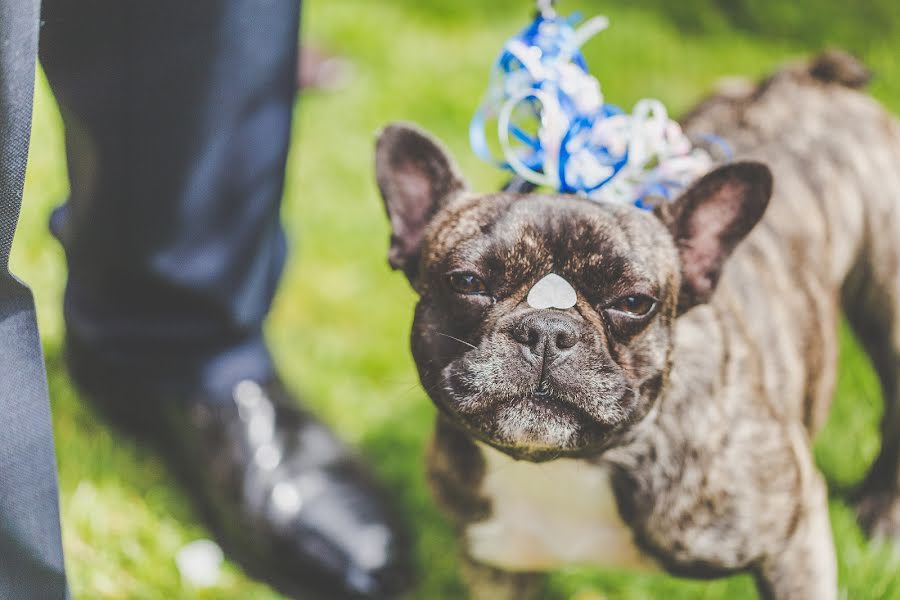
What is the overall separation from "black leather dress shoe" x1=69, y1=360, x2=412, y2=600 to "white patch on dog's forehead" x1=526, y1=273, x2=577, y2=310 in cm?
100

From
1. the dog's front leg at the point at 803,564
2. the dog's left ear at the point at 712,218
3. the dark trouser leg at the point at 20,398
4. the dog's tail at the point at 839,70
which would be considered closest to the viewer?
the dark trouser leg at the point at 20,398

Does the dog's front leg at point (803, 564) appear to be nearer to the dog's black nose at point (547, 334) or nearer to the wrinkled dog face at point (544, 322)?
the wrinkled dog face at point (544, 322)

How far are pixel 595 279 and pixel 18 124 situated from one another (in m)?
0.80

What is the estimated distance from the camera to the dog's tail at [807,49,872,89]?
2297 mm

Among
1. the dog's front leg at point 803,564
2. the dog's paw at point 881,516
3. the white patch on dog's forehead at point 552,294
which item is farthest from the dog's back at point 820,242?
the white patch on dog's forehead at point 552,294

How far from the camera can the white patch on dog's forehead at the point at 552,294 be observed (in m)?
1.45

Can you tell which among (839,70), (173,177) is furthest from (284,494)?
(839,70)

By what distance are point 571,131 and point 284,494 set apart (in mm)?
1143

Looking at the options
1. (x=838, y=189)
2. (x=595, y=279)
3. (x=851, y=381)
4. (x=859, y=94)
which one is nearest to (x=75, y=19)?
(x=595, y=279)

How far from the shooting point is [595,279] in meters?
1.48

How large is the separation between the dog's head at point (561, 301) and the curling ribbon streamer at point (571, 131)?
8cm

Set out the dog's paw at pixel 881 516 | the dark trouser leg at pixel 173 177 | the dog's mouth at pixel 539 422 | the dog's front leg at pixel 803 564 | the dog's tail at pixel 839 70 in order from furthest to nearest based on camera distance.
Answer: the dog's tail at pixel 839 70 → the dog's paw at pixel 881 516 → the dark trouser leg at pixel 173 177 → the dog's front leg at pixel 803 564 → the dog's mouth at pixel 539 422

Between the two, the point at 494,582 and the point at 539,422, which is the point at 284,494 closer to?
the point at 494,582

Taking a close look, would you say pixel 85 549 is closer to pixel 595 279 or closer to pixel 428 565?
pixel 428 565
